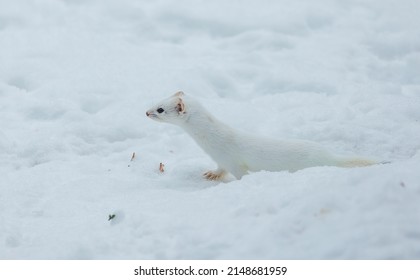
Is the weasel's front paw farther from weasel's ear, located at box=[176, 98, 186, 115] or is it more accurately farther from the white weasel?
weasel's ear, located at box=[176, 98, 186, 115]

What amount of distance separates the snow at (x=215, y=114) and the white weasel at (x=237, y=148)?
0.95 ft

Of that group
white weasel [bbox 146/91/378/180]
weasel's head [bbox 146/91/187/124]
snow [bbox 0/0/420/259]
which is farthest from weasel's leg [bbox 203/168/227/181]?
weasel's head [bbox 146/91/187/124]

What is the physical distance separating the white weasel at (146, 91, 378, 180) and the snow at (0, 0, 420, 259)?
0.29m

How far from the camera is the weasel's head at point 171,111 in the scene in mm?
4683

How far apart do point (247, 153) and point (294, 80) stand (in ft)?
7.45

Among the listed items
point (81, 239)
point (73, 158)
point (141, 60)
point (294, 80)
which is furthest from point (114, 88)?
point (81, 239)

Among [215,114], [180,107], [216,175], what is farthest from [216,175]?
[215,114]

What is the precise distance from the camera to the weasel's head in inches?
184

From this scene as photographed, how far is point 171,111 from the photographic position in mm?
4727

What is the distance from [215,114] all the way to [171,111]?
4.00ft

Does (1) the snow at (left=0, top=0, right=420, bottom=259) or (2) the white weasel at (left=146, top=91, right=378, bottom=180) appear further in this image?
(2) the white weasel at (left=146, top=91, right=378, bottom=180)

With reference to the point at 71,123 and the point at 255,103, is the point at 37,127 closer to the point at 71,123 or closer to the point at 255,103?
the point at 71,123

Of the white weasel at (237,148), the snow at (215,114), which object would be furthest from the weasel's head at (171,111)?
the snow at (215,114)

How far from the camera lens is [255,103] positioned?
610cm
